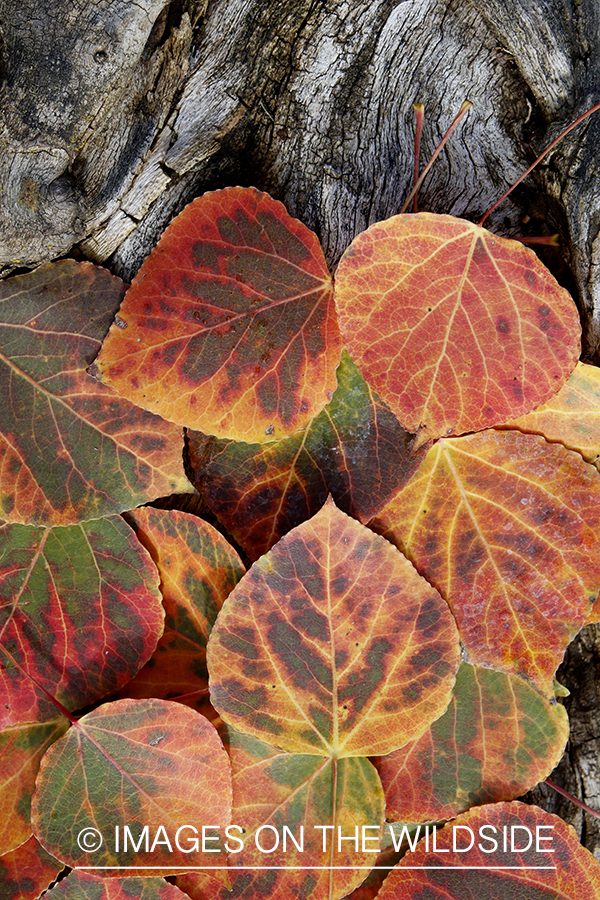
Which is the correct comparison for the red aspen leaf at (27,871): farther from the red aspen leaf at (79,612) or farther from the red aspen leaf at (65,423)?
the red aspen leaf at (65,423)

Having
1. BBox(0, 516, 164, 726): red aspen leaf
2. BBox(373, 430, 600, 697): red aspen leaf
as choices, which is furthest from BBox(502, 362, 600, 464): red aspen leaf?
BBox(0, 516, 164, 726): red aspen leaf

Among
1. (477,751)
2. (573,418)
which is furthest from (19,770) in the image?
(573,418)

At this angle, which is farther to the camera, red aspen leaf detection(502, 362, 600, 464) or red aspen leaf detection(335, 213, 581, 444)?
red aspen leaf detection(502, 362, 600, 464)

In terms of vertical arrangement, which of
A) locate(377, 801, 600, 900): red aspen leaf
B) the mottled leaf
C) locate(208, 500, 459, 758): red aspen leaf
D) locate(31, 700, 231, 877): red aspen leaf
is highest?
locate(208, 500, 459, 758): red aspen leaf

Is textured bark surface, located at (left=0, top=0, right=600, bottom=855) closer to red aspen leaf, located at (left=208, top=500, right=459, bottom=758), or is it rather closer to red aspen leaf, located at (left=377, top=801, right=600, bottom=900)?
red aspen leaf, located at (left=377, top=801, right=600, bottom=900)

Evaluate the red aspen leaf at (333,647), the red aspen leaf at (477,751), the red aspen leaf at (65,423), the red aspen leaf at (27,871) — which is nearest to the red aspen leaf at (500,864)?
the red aspen leaf at (477,751)

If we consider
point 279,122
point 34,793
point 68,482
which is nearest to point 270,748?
point 34,793

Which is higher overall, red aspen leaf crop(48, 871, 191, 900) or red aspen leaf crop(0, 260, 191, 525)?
red aspen leaf crop(0, 260, 191, 525)
